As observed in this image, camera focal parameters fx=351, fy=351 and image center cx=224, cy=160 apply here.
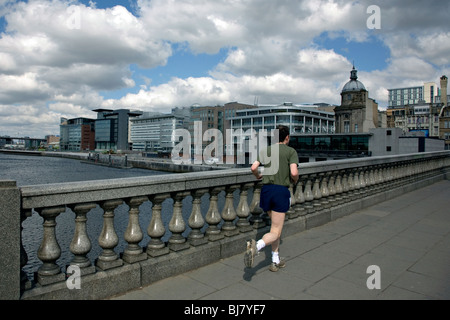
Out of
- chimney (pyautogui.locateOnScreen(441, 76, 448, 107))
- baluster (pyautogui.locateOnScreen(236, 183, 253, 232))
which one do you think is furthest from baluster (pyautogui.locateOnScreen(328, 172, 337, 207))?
chimney (pyautogui.locateOnScreen(441, 76, 448, 107))

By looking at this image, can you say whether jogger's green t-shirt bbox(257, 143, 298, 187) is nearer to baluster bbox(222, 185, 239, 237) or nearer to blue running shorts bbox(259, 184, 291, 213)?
blue running shorts bbox(259, 184, 291, 213)

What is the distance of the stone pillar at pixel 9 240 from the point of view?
9.73ft

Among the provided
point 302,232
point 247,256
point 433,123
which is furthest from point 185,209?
point 433,123

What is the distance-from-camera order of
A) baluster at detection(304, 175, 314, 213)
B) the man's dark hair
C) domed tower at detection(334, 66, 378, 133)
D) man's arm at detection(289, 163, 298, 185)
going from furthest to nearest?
1. domed tower at detection(334, 66, 378, 133)
2. baluster at detection(304, 175, 314, 213)
3. the man's dark hair
4. man's arm at detection(289, 163, 298, 185)

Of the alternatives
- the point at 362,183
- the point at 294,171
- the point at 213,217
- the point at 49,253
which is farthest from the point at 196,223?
the point at 362,183

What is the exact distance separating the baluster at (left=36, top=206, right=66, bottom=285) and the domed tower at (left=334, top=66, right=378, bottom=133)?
11502 cm

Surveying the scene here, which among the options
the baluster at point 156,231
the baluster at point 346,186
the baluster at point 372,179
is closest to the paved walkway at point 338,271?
the baluster at point 156,231

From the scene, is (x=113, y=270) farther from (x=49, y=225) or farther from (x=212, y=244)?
(x=212, y=244)

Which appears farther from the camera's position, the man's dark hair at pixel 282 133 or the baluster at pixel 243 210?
the baluster at pixel 243 210

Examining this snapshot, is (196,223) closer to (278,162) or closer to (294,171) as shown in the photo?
(278,162)

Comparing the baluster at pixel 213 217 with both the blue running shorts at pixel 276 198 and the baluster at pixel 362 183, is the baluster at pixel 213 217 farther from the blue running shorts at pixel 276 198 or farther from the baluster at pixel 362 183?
the baluster at pixel 362 183

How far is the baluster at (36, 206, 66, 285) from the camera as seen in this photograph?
328cm

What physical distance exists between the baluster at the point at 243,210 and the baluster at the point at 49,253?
2598mm
